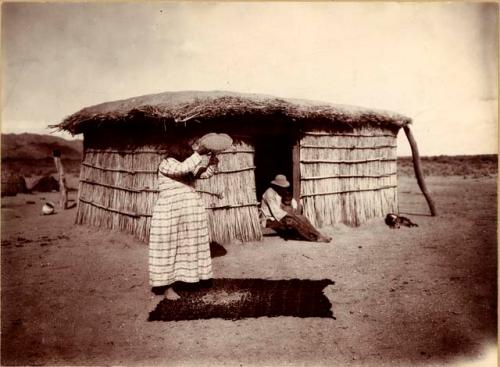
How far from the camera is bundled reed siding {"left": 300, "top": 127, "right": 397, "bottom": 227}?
8523mm

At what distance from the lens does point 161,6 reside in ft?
17.0

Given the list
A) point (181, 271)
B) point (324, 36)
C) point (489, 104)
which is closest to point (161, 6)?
point (324, 36)

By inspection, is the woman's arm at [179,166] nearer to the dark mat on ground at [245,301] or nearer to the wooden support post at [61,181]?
the dark mat on ground at [245,301]

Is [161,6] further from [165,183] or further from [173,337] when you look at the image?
[173,337]

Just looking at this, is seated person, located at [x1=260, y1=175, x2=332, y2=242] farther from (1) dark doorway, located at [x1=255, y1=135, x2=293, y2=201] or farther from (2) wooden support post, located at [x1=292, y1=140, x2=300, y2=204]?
(1) dark doorway, located at [x1=255, y1=135, x2=293, y2=201]

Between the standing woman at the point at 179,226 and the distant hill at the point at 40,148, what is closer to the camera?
the standing woman at the point at 179,226

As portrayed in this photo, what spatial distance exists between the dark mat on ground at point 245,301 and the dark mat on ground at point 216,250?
55.7 inches

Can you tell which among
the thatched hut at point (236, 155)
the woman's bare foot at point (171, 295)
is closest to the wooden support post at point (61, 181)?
the thatched hut at point (236, 155)

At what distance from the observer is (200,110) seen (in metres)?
6.63

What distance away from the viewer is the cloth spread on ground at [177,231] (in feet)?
14.0

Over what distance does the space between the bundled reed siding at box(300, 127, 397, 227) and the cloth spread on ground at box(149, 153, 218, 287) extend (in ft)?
14.1

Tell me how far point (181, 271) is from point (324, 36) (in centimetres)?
377

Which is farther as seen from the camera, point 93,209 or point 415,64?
point 93,209

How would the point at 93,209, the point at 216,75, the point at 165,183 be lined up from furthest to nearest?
1. the point at 93,209
2. the point at 216,75
3. the point at 165,183
